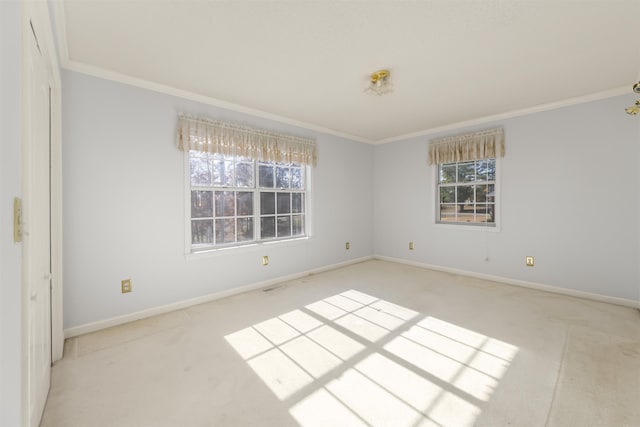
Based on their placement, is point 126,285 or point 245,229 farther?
point 245,229

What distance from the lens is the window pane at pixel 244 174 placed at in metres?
3.70

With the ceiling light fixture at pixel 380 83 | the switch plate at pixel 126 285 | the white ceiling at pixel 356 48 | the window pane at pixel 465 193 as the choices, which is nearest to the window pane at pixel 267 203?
the white ceiling at pixel 356 48

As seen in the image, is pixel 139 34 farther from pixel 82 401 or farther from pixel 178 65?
pixel 82 401

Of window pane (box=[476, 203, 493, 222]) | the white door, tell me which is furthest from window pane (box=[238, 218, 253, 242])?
window pane (box=[476, 203, 493, 222])

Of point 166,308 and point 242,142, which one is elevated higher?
point 242,142

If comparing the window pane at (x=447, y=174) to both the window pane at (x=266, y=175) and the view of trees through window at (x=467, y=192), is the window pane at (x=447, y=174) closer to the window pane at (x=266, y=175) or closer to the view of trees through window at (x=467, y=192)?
the view of trees through window at (x=467, y=192)

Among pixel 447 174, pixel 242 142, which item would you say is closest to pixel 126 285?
pixel 242 142

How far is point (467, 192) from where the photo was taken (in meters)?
4.49

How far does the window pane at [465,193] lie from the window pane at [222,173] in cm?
360

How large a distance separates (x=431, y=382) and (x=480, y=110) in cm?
353

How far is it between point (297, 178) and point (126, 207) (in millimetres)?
2362

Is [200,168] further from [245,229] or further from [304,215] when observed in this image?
[304,215]

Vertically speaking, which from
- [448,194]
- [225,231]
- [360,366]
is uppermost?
[448,194]

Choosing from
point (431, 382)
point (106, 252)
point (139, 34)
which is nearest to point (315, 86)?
point (139, 34)
